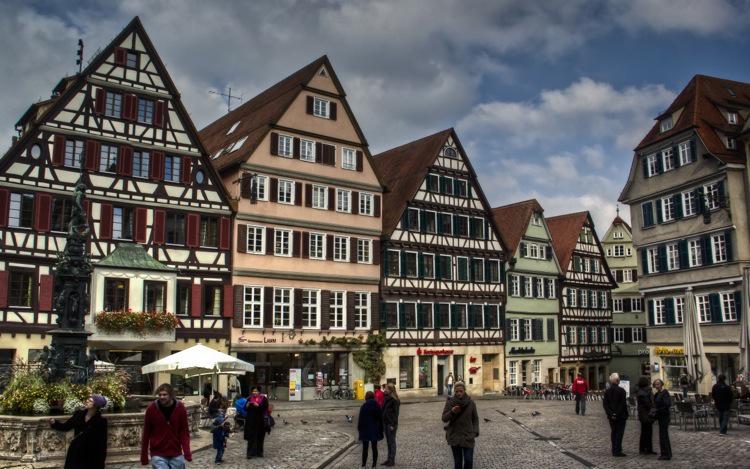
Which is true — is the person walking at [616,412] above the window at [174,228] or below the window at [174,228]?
below

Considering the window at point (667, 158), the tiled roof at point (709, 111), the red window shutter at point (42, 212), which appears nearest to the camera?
the red window shutter at point (42, 212)

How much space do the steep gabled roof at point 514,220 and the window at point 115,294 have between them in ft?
82.4

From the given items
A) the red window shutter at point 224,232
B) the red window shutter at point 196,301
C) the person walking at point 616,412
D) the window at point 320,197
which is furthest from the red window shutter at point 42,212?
the person walking at point 616,412

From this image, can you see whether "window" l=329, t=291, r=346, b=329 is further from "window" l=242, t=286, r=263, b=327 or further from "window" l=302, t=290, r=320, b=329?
"window" l=242, t=286, r=263, b=327

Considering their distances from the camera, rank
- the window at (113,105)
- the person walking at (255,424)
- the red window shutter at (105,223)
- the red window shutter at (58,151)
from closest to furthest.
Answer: the person walking at (255,424) < the red window shutter at (58,151) < the red window shutter at (105,223) < the window at (113,105)

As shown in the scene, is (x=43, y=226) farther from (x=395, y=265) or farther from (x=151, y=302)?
(x=395, y=265)

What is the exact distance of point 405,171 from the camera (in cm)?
4747

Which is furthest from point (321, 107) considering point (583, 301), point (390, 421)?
point (390, 421)

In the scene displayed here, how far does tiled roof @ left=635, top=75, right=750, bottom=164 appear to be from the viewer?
39.8m

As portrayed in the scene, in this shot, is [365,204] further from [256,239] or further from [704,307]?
[704,307]

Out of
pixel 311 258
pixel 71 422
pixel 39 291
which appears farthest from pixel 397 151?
pixel 71 422

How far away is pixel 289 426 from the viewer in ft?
83.5

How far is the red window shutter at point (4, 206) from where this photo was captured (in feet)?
98.8

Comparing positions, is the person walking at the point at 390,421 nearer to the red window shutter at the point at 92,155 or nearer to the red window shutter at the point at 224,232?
the red window shutter at the point at 92,155
